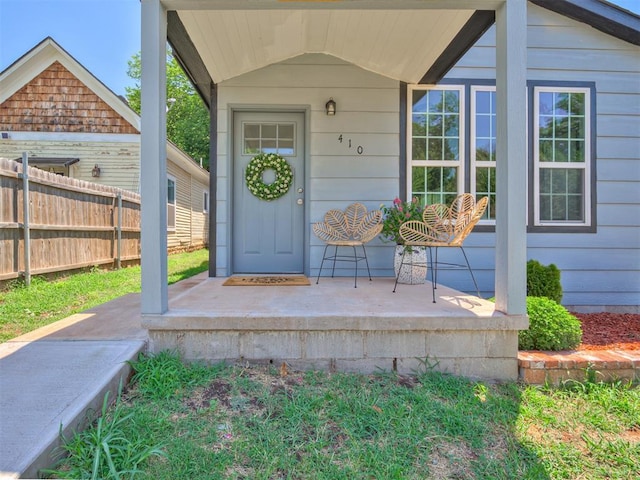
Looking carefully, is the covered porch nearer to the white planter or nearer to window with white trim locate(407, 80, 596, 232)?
the white planter

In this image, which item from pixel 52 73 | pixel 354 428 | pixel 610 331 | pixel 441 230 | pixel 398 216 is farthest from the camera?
pixel 52 73

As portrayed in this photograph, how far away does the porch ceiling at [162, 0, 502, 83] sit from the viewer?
2.27 m

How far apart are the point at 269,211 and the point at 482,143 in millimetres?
2589

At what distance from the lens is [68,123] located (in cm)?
811

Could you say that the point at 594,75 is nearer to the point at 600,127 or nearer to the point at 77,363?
the point at 600,127

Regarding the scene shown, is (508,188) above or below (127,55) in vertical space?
below

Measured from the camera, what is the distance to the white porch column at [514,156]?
2.20 m

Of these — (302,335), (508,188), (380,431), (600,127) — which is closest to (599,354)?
(508,188)

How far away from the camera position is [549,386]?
220 centimetres

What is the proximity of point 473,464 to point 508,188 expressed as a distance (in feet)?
5.03

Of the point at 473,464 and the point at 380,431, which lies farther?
the point at 380,431

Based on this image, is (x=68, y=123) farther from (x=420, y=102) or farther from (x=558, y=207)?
(x=558, y=207)

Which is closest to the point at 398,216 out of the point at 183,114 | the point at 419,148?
the point at 419,148

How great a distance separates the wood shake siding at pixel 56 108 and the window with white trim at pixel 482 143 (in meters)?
7.66
